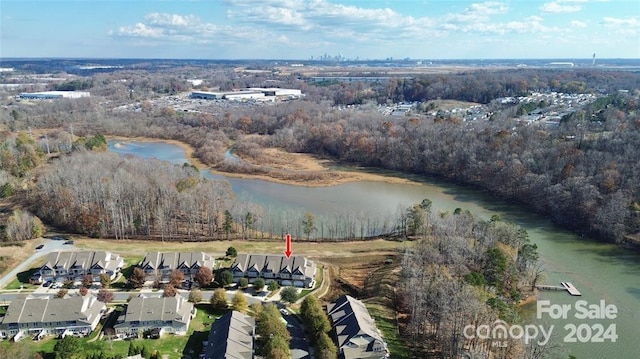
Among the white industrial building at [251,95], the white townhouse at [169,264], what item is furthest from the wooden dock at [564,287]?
the white industrial building at [251,95]

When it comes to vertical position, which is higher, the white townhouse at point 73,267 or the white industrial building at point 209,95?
the white industrial building at point 209,95

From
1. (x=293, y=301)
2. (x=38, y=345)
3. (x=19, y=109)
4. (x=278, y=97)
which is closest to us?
(x=38, y=345)

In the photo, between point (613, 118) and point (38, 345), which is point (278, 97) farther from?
point (38, 345)

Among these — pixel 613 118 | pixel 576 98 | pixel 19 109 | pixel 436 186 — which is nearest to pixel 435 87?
pixel 576 98

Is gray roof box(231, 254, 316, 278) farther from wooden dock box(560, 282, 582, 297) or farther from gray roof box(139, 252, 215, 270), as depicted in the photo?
wooden dock box(560, 282, 582, 297)

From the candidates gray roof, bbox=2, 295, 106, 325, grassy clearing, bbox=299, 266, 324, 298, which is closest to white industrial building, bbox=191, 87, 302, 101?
grassy clearing, bbox=299, 266, 324, 298

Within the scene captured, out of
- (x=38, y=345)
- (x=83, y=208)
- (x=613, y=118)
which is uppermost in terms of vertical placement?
(x=613, y=118)

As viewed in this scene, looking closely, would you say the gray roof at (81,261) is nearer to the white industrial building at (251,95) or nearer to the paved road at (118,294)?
the paved road at (118,294)

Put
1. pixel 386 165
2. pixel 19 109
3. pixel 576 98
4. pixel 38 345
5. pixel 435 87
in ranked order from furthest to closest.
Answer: pixel 435 87 < pixel 19 109 < pixel 576 98 < pixel 386 165 < pixel 38 345
